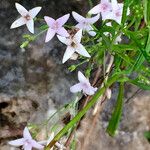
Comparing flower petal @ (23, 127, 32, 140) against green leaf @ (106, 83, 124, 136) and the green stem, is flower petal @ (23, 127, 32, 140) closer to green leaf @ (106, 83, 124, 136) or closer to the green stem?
the green stem

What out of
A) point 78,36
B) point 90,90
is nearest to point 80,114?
point 90,90

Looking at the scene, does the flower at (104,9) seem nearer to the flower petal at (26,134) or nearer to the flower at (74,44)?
the flower at (74,44)

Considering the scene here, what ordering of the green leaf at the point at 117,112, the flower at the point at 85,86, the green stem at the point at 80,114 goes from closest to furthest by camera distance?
the green stem at the point at 80,114 < the flower at the point at 85,86 < the green leaf at the point at 117,112

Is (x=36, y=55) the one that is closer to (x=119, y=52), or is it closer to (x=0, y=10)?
(x=0, y=10)

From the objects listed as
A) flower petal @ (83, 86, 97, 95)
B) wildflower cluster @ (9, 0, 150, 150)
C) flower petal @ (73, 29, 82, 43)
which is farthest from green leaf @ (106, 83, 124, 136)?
flower petal @ (73, 29, 82, 43)

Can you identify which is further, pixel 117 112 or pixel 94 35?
pixel 117 112

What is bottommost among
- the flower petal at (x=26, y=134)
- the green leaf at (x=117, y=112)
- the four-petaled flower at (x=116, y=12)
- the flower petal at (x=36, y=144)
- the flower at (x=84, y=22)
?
the green leaf at (x=117, y=112)

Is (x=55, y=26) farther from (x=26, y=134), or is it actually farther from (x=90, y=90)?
(x=26, y=134)

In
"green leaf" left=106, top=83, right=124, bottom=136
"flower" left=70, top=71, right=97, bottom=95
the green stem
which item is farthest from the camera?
"green leaf" left=106, top=83, right=124, bottom=136

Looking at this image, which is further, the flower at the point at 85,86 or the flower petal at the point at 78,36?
the flower at the point at 85,86

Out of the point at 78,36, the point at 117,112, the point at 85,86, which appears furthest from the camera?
the point at 117,112

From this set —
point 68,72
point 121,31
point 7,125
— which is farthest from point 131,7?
point 7,125

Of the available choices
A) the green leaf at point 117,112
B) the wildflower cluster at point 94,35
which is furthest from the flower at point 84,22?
the green leaf at point 117,112
